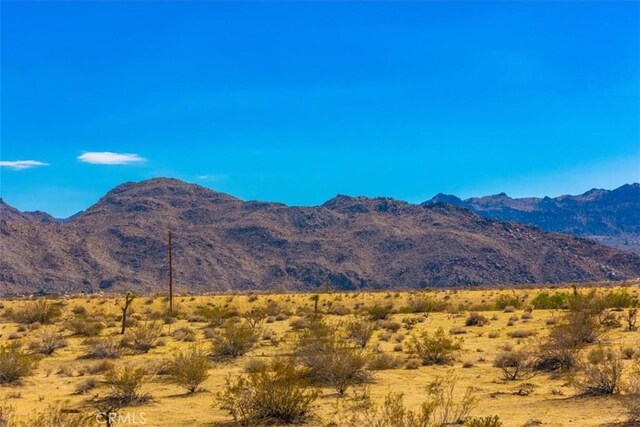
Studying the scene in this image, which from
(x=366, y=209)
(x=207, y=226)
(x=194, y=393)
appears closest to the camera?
(x=194, y=393)

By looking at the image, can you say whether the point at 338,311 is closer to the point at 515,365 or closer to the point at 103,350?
the point at 103,350

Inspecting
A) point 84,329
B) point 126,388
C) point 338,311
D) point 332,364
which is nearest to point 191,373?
point 126,388

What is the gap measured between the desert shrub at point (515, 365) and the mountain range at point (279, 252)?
299 feet

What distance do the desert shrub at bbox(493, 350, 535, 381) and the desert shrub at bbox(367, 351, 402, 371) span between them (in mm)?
3169

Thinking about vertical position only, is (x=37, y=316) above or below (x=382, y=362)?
above

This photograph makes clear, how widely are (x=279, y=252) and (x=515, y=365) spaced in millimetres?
131848

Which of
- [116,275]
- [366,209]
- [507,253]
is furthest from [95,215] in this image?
[507,253]

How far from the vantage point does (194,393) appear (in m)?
18.0

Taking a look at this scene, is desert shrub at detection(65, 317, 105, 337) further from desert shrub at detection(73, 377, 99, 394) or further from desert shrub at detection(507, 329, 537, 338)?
desert shrub at detection(507, 329, 537, 338)

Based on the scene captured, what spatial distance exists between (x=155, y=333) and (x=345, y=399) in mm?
13717

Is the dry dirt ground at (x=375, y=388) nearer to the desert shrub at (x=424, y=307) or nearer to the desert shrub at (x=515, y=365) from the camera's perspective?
the desert shrub at (x=515, y=365)

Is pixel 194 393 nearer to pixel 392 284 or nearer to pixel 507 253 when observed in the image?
pixel 392 284

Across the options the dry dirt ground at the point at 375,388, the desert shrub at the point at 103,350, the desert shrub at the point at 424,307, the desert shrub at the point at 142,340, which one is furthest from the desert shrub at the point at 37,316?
the desert shrub at the point at 424,307

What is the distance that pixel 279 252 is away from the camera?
151 meters
